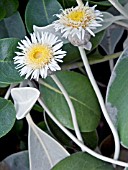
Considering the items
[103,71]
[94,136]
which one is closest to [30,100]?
[94,136]

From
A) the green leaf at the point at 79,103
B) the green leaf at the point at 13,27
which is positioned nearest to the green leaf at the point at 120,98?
the green leaf at the point at 79,103

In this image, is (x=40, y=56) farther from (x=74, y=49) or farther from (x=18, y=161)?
(x=18, y=161)

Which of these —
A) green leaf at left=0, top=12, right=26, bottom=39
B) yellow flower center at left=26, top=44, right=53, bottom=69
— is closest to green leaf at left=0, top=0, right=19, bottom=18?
green leaf at left=0, top=12, right=26, bottom=39

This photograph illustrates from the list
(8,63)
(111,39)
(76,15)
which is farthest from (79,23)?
(111,39)

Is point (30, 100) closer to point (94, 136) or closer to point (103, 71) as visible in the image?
point (94, 136)

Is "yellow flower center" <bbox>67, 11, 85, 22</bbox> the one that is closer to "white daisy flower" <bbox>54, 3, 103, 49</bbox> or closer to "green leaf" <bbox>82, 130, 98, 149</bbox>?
"white daisy flower" <bbox>54, 3, 103, 49</bbox>

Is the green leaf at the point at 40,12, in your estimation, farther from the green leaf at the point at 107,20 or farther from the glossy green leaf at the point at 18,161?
the glossy green leaf at the point at 18,161

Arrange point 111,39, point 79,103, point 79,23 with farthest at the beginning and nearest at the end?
point 111,39
point 79,103
point 79,23
